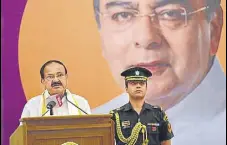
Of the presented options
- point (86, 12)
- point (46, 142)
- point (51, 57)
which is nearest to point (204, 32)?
point (86, 12)

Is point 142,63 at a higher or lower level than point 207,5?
lower

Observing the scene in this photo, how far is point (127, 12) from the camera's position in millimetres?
4715

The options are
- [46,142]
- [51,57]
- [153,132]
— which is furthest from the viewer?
[51,57]

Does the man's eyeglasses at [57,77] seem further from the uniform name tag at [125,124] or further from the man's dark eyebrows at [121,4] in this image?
the man's dark eyebrows at [121,4]

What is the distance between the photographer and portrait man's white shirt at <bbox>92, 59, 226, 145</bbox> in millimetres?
4629

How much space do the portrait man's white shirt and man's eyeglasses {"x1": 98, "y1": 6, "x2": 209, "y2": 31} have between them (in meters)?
0.47

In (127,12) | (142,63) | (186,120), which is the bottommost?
(186,120)

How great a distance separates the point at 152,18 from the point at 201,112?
0.88 m

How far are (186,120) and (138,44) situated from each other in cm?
74

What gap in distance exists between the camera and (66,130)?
2775 mm

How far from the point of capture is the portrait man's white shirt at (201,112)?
182 inches

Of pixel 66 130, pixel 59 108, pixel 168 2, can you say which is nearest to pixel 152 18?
pixel 168 2

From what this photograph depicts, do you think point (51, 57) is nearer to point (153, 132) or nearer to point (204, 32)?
point (204, 32)

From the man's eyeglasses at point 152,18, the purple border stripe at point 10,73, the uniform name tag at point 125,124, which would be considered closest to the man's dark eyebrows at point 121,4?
the man's eyeglasses at point 152,18
